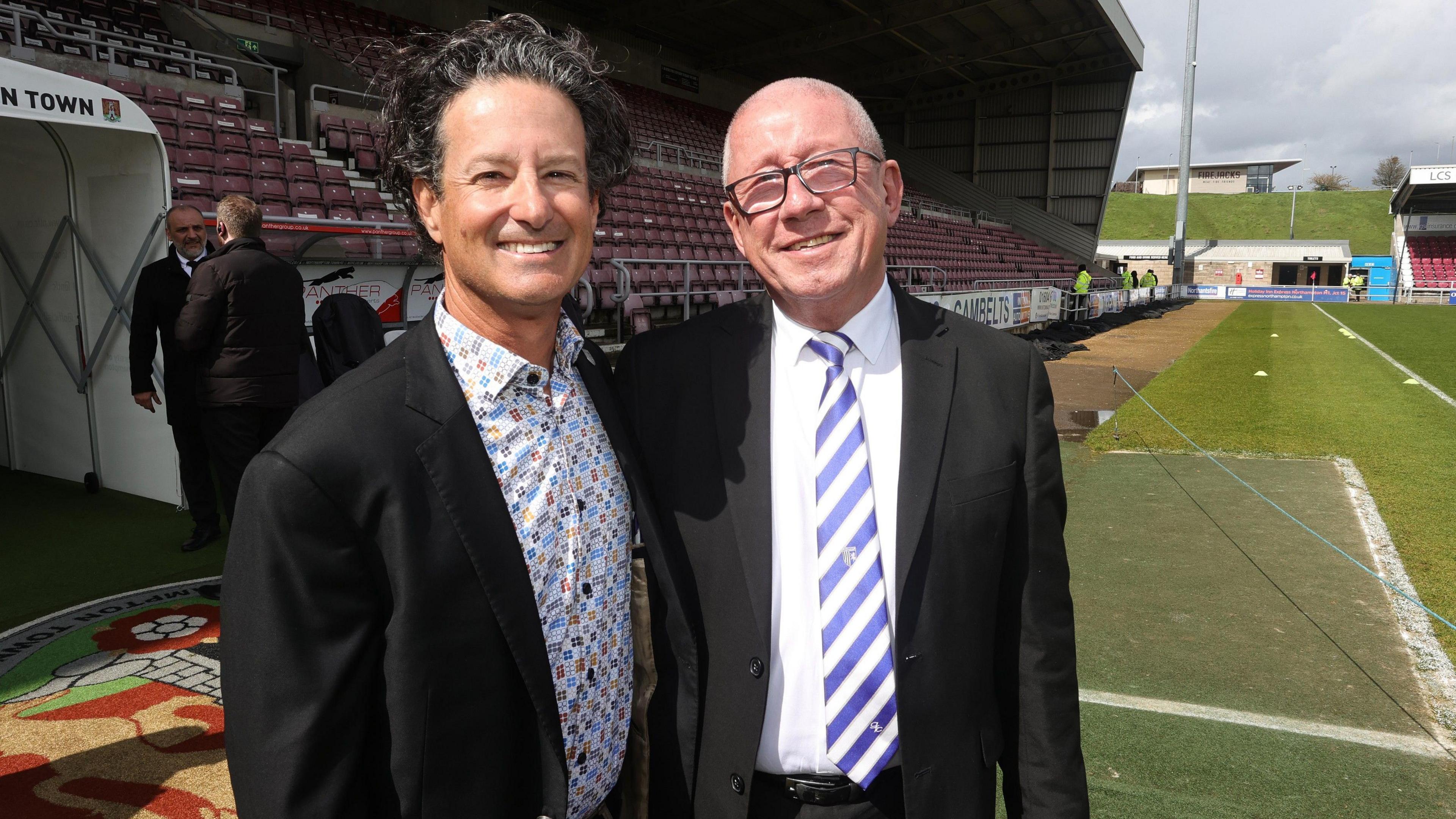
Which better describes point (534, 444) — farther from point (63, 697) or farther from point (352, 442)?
point (63, 697)

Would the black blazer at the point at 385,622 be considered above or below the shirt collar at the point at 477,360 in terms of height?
below

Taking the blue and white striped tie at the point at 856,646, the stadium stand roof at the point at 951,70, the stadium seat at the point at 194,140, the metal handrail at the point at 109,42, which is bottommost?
the blue and white striped tie at the point at 856,646

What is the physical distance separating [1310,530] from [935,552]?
5255 millimetres

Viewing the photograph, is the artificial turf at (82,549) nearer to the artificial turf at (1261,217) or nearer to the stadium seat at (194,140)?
the stadium seat at (194,140)

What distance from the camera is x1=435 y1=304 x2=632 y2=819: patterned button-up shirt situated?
3.97 ft

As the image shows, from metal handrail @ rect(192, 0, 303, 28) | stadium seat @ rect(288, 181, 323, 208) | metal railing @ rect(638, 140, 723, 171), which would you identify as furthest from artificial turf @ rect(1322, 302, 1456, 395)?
metal handrail @ rect(192, 0, 303, 28)

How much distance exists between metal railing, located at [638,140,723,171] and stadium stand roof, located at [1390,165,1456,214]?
40.1 metres

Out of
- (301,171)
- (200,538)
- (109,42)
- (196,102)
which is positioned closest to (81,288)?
(200,538)

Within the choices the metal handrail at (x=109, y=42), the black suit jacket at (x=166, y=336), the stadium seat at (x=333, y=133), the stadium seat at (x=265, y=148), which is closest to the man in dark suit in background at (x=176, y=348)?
the black suit jacket at (x=166, y=336)

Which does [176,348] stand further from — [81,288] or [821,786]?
[821,786]

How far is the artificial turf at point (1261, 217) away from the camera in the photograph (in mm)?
59500

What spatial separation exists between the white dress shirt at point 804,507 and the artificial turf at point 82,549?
4.10m

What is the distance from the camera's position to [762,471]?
4.72 feet

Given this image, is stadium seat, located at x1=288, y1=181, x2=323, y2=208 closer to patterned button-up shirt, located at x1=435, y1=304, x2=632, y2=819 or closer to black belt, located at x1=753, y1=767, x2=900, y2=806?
patterned button-up shirt, located at x1=435, y1=304, x2=632, y2=819
